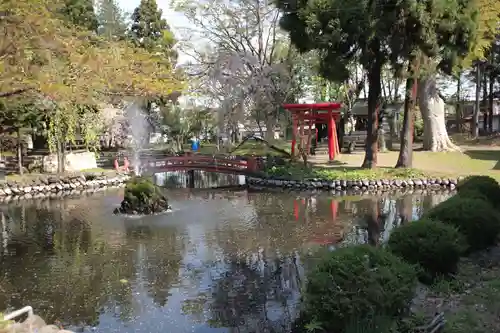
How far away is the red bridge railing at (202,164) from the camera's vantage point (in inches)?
874

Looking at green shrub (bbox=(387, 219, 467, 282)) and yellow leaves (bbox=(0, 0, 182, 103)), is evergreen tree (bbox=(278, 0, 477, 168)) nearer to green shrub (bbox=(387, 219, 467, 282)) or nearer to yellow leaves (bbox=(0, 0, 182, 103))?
yellow leaves (bbox=(0, 0, 182, 103))

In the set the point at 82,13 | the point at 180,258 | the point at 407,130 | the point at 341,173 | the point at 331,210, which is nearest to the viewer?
the point at 180,258

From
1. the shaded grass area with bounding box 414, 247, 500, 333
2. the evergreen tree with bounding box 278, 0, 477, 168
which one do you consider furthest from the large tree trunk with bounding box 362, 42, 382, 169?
the shaded grass area with bounding box 414, 247, 500, 333

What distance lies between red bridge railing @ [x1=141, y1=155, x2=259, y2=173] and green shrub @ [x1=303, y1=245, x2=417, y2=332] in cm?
1700

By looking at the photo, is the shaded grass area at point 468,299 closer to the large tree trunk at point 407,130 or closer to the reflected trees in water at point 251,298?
the reflected trees in water at point 251,298

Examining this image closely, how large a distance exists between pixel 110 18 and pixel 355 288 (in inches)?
1535

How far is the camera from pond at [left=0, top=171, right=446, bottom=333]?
6352 mm

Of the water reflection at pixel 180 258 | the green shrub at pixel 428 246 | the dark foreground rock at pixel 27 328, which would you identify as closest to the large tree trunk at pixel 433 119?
the water reflection at pixel 180 258

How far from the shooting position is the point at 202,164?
23.2 meters

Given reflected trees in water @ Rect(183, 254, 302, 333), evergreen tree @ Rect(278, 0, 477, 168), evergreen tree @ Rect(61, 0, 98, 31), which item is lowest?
reflected trees in water @ Rect(183, 254, 302, 333)

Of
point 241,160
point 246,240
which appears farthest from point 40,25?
point 241,160

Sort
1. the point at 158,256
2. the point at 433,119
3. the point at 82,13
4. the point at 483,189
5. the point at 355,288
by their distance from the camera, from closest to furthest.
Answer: the point at 355,288
the point at 483,189
the point at 158,256
the point at 433,119
the point at 82,13

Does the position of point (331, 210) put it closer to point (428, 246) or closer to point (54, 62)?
point (428, 246)

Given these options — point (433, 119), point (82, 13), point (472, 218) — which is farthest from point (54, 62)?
point (82, 13)
